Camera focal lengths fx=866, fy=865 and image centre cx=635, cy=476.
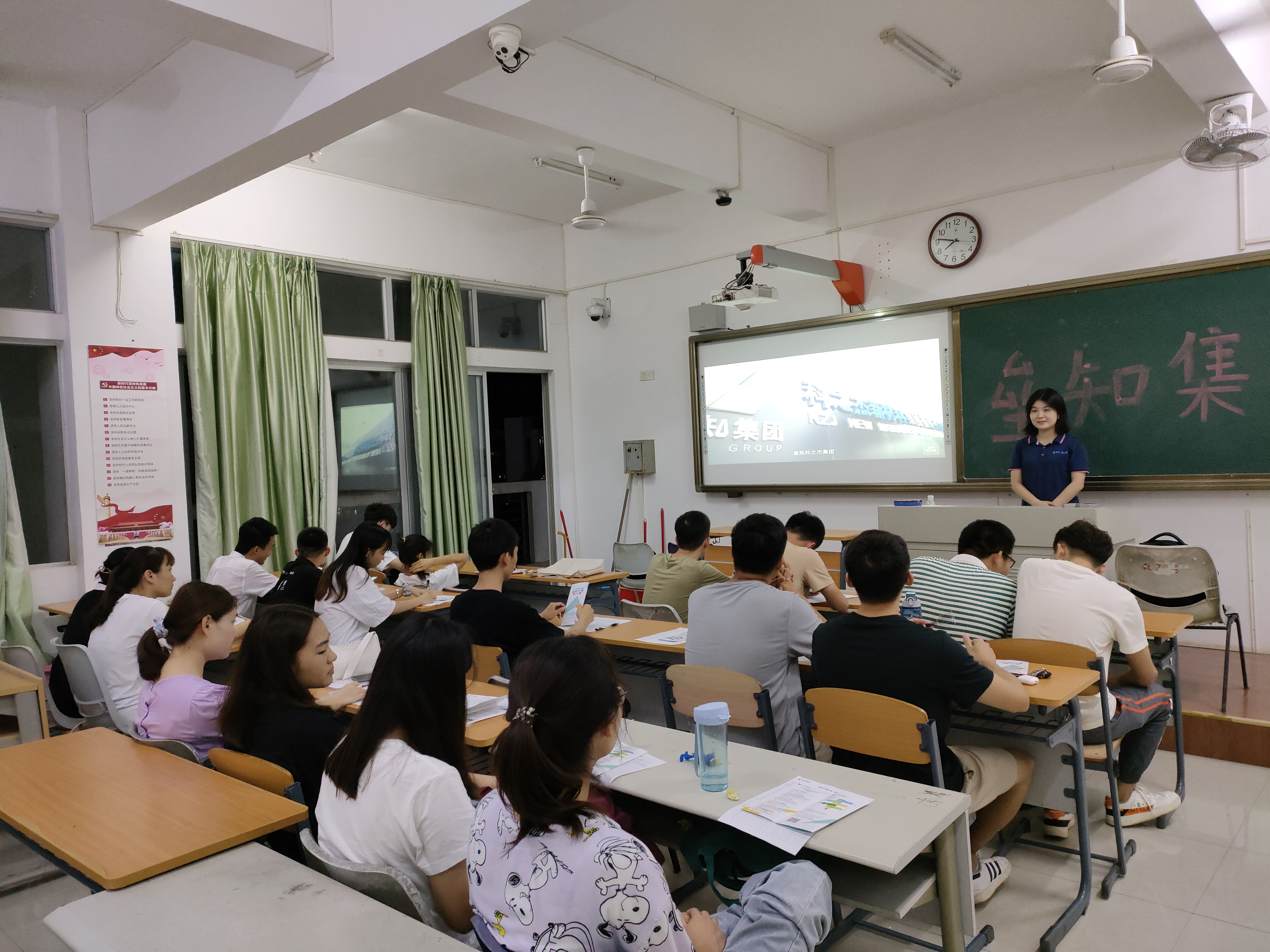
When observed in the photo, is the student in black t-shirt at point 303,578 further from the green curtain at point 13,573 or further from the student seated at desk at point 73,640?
the green curtain at point 13,573

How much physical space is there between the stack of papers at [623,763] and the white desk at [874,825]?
2 cm

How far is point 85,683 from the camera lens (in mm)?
3676

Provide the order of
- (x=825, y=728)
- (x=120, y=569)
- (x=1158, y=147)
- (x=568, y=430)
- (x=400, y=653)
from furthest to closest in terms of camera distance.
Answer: (x=568, y=430)
(x=1158, y=147)
(x=120, y=569)
(x=825, y=728)
(x=400, y=653)

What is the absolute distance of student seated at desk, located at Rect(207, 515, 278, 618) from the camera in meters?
4.61

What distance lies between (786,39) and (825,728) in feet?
12.8

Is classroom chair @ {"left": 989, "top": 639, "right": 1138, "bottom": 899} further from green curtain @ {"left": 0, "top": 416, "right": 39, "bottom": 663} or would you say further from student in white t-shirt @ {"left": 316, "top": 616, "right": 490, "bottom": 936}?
green curtain @ {"left": 0, "top": 416, "right": 39, "bottom": 663}

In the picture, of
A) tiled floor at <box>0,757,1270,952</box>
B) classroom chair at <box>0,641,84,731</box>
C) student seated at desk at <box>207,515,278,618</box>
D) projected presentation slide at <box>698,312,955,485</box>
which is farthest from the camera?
projected presentation slide at <box>698,312,955,485</box>

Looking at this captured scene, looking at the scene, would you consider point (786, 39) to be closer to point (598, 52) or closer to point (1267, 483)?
point (598, 52)

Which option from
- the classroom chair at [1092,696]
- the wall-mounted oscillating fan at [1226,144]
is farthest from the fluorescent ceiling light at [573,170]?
the classroom chair at [1092,696]

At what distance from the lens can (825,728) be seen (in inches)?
95.0

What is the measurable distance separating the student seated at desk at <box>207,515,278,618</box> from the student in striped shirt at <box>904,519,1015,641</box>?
129 inches

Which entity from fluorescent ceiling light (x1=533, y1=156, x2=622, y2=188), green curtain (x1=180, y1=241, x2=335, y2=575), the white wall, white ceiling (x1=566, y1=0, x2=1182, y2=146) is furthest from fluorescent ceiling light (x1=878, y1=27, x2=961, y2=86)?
green curtain (x1=180, y1=241, x2=335, y2=575)

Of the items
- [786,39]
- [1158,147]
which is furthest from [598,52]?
[1158,147]

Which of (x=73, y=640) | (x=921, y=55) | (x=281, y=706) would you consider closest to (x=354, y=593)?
(x=73, y=640)
